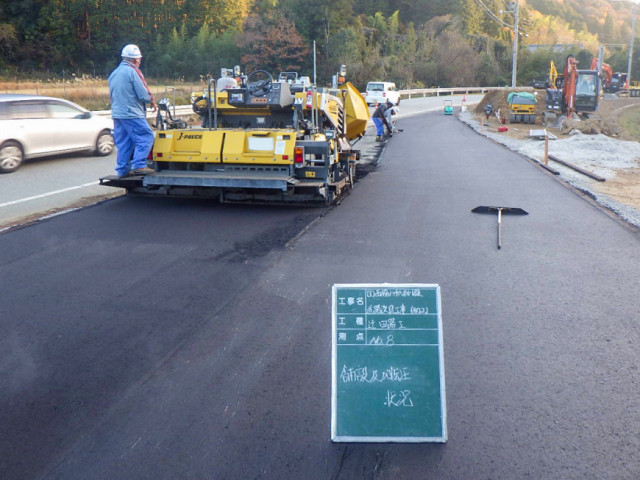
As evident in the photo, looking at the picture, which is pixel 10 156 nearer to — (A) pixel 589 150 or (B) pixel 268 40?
(A) pixel 589 150

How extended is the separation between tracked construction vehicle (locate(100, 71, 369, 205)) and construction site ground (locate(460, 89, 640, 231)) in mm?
4717

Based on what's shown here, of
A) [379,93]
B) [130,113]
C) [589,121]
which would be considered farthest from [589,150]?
[379,93]

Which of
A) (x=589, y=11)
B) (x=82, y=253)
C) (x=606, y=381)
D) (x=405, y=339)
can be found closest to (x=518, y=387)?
(x=606, y=381)

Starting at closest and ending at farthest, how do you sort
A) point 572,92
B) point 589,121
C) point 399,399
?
point 399,399
point 589,121
point 572,92

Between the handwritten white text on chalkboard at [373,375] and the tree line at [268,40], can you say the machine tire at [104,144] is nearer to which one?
the handwritten white text on chalkboard at [373,375]

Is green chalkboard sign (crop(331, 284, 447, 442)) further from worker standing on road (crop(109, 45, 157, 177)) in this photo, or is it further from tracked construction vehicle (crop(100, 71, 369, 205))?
worker standing on road (crop(109, 45, 157, 177))

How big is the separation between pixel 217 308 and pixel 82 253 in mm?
2482

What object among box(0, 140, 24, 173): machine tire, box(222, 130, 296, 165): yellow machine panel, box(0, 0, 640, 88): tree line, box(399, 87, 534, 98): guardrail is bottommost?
box(0, 140, 24, 173): machine tire

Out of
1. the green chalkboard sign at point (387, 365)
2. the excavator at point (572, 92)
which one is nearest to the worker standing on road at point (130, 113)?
the green chalkboard sign at point (387, 365)

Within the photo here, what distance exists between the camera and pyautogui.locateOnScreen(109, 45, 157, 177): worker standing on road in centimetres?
1012

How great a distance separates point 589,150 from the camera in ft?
66.1

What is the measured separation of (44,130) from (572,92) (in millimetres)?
26069

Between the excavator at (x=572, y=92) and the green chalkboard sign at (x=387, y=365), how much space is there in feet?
98.4

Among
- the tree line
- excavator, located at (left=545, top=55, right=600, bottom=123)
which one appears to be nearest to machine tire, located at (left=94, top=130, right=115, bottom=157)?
excavator, located at (left=545, top=55, right=600, bottom=123)
